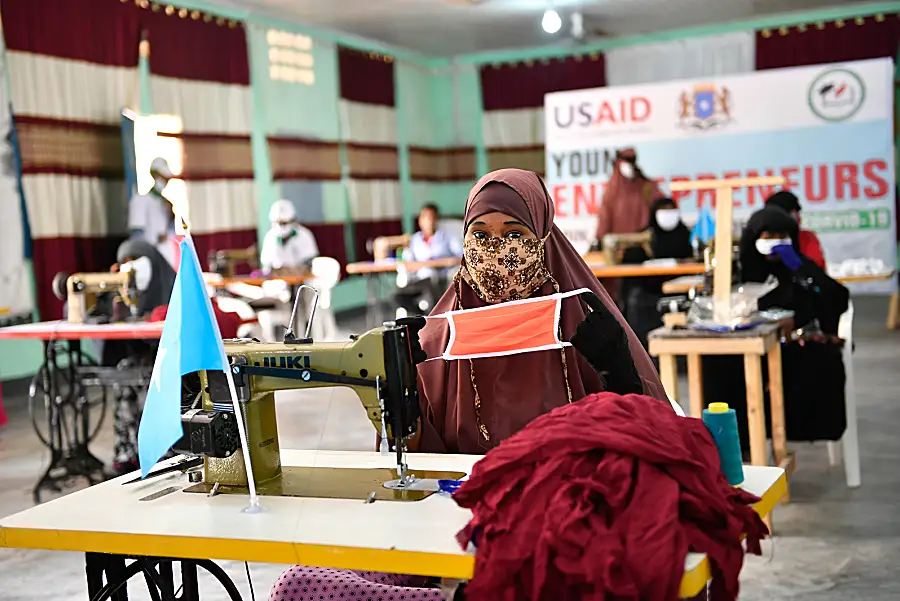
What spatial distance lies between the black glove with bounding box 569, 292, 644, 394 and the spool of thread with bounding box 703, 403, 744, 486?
13.2 inches

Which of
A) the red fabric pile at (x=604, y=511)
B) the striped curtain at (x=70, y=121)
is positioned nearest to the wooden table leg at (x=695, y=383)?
the red fabric pile at (x=604, y=511)

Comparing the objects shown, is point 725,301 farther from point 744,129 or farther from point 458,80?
point 458,80

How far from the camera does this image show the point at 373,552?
141 cm

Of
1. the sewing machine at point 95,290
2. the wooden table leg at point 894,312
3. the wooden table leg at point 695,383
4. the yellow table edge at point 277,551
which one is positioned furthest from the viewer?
the wooden table leg at point 894,312

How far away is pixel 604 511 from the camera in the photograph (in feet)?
4.19

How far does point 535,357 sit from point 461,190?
467 inches

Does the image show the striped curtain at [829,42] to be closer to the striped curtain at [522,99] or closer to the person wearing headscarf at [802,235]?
the striped curtain at [522,99]

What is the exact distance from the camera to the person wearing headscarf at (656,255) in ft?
22.8

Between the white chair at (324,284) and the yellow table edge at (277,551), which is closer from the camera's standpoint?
the yellow table edge at (277,551)

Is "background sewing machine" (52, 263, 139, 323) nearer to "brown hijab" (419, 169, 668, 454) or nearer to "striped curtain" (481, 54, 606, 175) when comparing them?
"brown hijab" (419, 169, 668, 454)

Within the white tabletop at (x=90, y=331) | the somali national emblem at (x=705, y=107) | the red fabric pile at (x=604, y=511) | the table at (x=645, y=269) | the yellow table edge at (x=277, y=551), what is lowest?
the yellow table edge at (x=277, y=551)

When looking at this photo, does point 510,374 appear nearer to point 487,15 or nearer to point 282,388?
point 282,388

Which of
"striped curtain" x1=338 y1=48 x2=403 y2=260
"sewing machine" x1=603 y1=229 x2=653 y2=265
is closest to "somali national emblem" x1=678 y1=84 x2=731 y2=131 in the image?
"sewing machine" x1=603 y1=229 x2=653 y2=265

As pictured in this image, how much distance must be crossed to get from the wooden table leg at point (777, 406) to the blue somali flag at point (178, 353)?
8.45 feet
